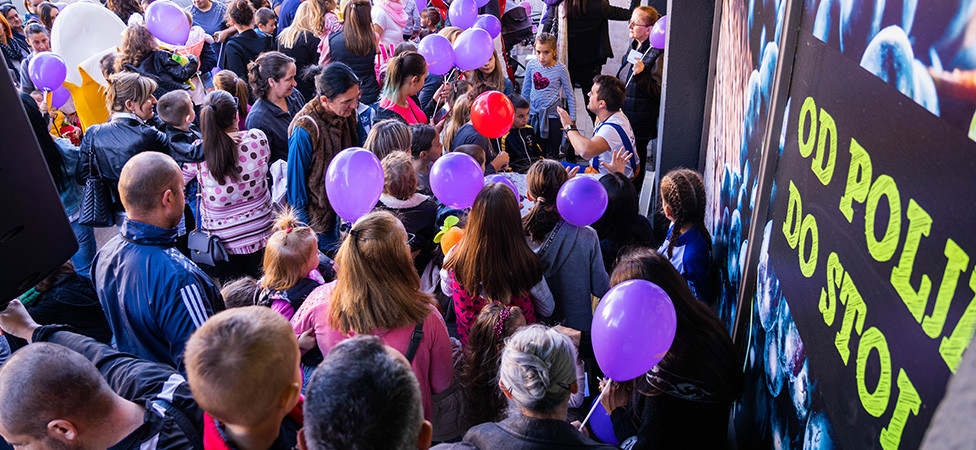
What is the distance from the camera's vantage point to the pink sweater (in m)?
2.47

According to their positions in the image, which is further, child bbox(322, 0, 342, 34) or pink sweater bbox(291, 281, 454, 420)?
child bbox(322, 0, 342, 34)

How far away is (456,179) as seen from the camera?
338 cm

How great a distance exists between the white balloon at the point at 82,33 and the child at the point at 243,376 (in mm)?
5262

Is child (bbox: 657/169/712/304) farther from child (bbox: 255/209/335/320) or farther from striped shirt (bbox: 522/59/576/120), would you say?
striped shirt (bbox: 522/59/576/120)

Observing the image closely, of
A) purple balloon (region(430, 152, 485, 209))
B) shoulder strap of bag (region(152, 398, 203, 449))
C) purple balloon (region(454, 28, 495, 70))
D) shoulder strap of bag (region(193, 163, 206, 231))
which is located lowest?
shoulder strap of bag (region(193, 163, 206, 231))

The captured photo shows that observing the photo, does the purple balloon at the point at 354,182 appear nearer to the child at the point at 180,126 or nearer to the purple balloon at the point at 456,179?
the purple balloon at the point at 456,179

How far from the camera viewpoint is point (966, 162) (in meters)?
0.93

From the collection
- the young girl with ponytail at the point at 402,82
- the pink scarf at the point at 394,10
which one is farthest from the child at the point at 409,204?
the pink scarf at the point at 394,10

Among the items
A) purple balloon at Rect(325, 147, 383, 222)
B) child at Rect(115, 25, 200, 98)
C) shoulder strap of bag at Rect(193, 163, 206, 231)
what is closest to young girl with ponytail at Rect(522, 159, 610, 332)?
purple balloon at Rect(325, 147, 383, 222)

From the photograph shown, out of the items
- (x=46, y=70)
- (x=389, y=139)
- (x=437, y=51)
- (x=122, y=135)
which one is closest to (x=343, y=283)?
(x=389, y=139)

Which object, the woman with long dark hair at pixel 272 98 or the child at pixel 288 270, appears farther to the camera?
the woman with long dark hair at pixel 272 98

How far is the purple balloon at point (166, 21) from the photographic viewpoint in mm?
5750

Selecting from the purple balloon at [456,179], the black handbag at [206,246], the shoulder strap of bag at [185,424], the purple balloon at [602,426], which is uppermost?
the shoulder strap of bag at [185,424]

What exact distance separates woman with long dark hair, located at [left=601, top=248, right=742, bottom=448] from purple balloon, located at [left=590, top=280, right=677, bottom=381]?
0.32 ft
